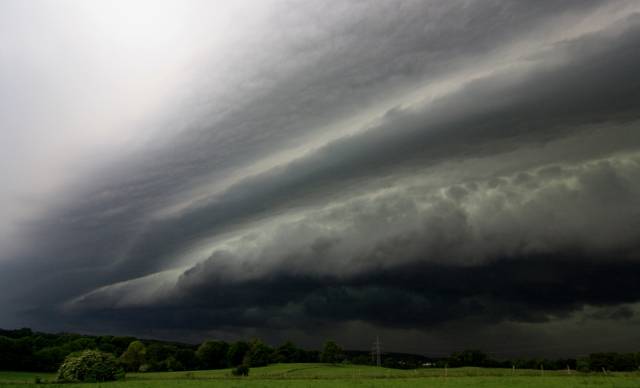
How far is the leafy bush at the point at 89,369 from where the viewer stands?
3784 inches

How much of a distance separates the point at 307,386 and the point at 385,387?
12.0 metres

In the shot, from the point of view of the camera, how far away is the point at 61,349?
17425cm

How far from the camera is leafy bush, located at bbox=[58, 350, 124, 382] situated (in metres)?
96.1

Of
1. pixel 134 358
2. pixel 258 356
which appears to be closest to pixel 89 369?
pixel 134 358

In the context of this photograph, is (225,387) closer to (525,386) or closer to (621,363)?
(525,386)

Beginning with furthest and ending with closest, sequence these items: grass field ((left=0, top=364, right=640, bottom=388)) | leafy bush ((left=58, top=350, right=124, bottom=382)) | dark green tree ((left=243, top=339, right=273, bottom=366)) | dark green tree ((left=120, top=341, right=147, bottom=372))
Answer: dark green tree ((left=243, top=339, right=273, bottom=366)), dark green tree ((left=120, top=341, right=147, bottom=372)), leafy bush ((left=58, top=350, right=124, bottom=382)), grass field ((left=0, top=364, right=640, bottom=388))

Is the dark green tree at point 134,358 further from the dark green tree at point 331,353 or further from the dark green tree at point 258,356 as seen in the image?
the dark green tree at point 331,353

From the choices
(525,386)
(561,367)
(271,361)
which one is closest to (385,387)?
(525,386)

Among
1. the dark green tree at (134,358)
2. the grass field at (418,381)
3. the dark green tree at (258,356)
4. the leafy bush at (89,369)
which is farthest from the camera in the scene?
the dark green tree at (258,356)

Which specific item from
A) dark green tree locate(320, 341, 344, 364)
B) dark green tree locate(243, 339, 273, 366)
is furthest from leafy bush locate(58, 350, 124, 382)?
dark green tree locate(320, 341, 344, 364)

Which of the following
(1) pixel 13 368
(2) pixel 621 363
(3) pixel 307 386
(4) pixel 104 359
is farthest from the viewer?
(2) pixel 621 363

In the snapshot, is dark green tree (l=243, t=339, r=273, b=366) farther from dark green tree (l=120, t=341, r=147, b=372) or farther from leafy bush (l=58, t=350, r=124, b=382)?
leafy bush (l=58, t=350, r=124, b=382)

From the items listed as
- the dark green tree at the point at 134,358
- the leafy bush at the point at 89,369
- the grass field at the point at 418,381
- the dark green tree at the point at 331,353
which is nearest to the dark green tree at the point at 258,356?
the dark green tree at the point at 331,353

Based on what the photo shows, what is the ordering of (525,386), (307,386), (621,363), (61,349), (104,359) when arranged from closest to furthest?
1. (525,386)
2. (307,386)
3. (104,359)
4. (621,363)
5. (61,349)
